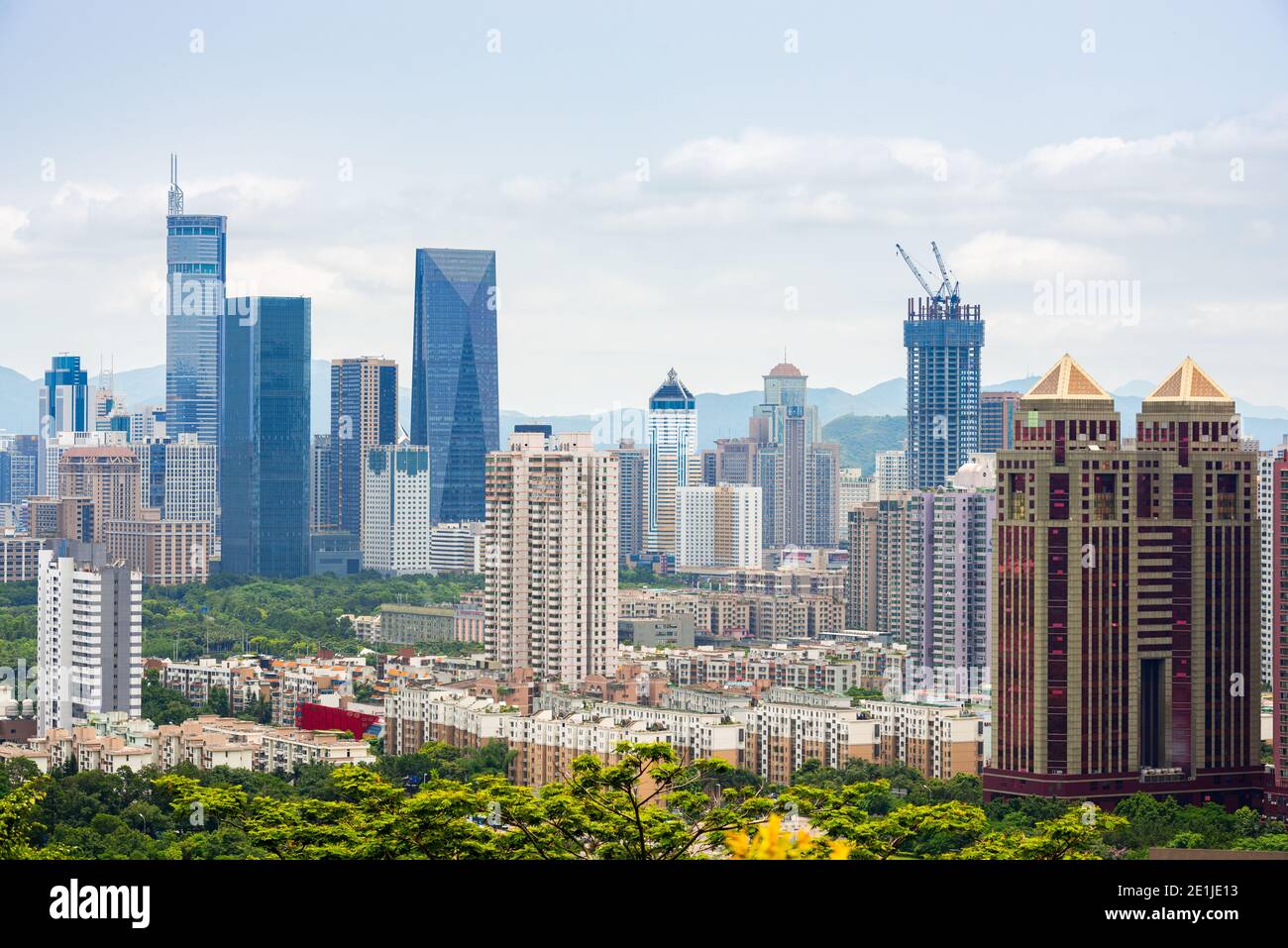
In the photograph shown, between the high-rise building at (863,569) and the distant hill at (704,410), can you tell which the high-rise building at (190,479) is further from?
the high-rise building at (863,569)

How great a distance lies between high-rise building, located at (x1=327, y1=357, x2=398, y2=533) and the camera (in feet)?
139

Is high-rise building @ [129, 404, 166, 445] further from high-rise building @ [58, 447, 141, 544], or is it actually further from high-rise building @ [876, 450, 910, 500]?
high-rise building @ [876, 450, 910, 500]

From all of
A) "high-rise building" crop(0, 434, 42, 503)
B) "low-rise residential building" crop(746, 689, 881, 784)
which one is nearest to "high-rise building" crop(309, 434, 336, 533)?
"high-rise building" crop(0, 434, 42, 503)

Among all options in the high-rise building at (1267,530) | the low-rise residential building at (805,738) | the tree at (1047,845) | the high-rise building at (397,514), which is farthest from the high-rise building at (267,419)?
the tree at (1047,845)

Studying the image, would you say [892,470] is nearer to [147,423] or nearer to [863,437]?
[863,437]

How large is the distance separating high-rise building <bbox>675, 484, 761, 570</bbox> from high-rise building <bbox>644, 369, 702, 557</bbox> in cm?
29

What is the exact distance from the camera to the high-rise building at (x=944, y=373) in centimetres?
3328

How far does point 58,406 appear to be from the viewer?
3881 centimetres

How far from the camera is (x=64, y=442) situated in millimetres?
37250

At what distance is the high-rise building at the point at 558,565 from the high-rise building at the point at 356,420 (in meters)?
22.5

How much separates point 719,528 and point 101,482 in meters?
11.2

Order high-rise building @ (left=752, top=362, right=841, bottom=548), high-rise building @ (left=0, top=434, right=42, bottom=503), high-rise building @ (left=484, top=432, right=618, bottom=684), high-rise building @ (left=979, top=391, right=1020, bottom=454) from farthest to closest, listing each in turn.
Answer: high-rise building @ (left=752, top=362, right=841, bottom=548) → high-rise building @ (left=0, top=434, right=42, bottom=503) → high-rise building @ (left=979, top=391, right=1020, bottom=454) → high-rise building @ (left=484, top=432, right=618, bottom=684)
